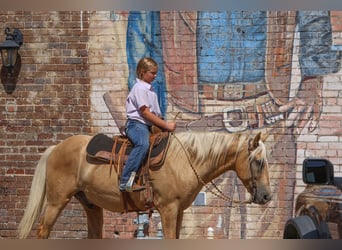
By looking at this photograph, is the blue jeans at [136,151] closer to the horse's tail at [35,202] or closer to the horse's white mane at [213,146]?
the horse's white mane at [213,146]

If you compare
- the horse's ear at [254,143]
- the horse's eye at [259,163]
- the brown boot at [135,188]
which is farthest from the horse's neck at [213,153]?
the brown boot at [135,188]

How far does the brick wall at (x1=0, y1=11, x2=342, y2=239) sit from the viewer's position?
10992mm

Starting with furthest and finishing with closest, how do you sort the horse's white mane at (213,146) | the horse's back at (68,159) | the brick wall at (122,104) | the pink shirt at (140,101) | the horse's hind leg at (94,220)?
the brick wall at (122,104) → the horse's hind leg at (94,220) → the horse's back at (68,159) → the pink shirt at (140,101) → the horse's white mane at (213,146)

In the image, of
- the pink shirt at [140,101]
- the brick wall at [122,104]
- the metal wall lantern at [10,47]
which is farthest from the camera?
the metal wall lantern at [10,47]

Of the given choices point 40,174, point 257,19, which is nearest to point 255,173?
point 40,174

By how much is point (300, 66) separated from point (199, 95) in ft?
4.28

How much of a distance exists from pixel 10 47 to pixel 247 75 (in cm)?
300

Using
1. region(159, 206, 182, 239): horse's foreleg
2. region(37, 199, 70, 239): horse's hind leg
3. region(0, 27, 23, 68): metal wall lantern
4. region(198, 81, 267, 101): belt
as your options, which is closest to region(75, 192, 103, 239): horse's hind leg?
region(37, 199, 70, 239): horse's hind leg

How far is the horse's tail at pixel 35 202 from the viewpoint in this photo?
9211mm

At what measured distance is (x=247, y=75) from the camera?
11.1m

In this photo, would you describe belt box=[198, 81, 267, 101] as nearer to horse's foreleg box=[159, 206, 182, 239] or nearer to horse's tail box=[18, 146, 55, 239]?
horse's tail box=[18, 146, 55, 239]

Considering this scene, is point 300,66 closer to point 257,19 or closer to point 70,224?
point 257,19

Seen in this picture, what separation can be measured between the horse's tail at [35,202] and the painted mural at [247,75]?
207 cm

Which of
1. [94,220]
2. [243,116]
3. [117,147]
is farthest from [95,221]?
[243,116]
